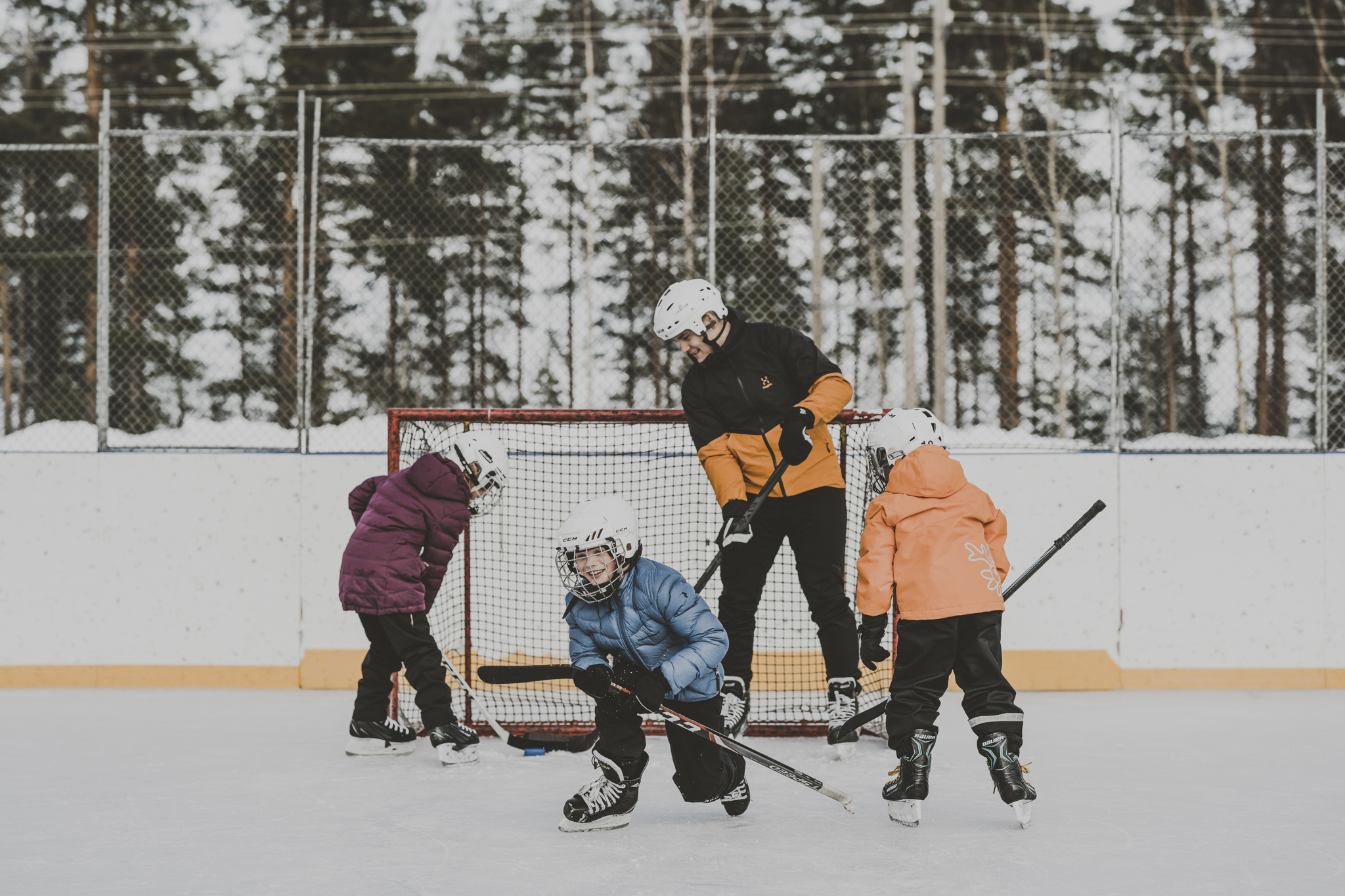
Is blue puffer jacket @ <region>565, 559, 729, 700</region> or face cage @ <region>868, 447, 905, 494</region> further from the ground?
face cage @ <region>868, 447, 905, 494</region>

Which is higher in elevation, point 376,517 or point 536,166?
point 536,166

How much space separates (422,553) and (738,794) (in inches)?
54.5

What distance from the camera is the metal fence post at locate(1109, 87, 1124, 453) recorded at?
17.5 ft

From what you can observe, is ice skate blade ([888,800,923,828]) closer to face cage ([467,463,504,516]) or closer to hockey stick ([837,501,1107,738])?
hockey stick ([837,501,1107,738])

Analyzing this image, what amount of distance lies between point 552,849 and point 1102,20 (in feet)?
53.7

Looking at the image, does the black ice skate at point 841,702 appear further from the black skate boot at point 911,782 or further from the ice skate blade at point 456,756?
the ice skate blade at point 456,756

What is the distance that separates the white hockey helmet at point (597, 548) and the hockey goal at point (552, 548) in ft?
6.96

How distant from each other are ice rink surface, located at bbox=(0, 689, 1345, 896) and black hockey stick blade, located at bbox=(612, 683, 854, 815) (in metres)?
0.09

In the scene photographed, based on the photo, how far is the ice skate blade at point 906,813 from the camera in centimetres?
299

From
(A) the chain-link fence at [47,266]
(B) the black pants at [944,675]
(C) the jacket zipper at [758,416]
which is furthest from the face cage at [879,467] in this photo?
(A) the chain-link fence at [47,266]

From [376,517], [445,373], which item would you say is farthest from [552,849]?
[445,373]

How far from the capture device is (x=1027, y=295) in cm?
1483

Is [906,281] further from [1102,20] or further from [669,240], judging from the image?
[1102,20]

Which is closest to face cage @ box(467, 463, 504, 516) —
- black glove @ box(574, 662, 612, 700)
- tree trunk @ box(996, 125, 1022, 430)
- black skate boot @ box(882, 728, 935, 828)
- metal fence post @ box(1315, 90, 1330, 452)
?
black glove @ box(574, 662, 612, 700)
